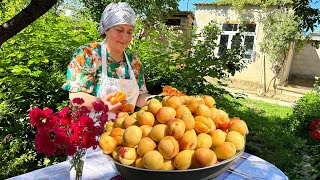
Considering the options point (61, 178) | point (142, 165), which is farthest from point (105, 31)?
point (142, 165)

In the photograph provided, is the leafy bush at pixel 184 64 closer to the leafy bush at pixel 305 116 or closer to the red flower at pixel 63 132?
the leafy bush at pixel 305 116

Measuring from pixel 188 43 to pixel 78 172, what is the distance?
12.9 feet

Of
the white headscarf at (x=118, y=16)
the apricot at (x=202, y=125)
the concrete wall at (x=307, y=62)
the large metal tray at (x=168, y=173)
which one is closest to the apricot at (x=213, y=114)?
the apricot at (x=202, y=125)

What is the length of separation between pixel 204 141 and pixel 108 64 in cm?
108

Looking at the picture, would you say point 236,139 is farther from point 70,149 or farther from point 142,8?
point 142,8

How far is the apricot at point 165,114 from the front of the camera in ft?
3.82

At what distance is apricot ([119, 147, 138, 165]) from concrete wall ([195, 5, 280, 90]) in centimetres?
1263

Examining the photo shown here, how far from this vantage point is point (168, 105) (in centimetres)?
129

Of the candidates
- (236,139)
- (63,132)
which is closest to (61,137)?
(63,132)

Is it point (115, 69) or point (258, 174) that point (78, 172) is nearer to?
point (258, 174)

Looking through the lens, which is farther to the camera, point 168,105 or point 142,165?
point 168,105

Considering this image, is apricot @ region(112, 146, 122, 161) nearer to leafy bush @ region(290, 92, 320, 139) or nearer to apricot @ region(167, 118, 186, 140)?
apricot @ region(167, 118, 186, 140)

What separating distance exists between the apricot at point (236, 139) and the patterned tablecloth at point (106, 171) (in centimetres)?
20

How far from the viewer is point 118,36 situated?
1900mm
